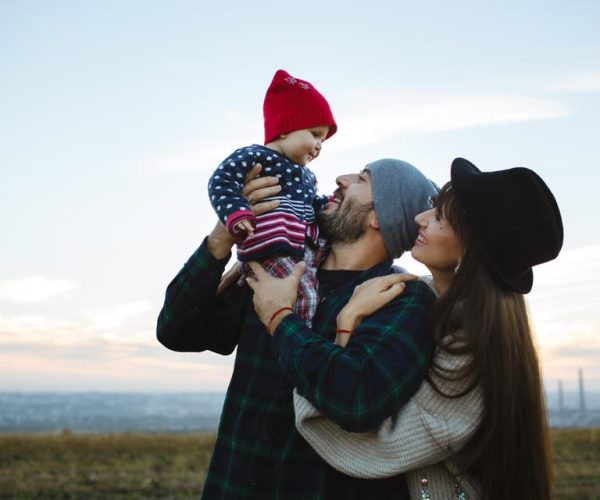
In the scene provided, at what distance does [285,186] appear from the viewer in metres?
4.09

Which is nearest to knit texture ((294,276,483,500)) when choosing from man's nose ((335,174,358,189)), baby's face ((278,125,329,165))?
man's nose ((335,174,358,189))

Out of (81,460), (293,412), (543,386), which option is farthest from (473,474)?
(81,460)

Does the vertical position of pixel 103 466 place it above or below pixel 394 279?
below

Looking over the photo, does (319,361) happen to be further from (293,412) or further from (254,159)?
(254,159)

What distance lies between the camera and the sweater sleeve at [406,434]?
324 cm

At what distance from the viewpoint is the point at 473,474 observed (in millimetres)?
3455

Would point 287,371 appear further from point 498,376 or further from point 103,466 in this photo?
point 103,466

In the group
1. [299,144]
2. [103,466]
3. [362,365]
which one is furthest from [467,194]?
[103,466]

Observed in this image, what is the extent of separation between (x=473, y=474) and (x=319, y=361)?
919mm

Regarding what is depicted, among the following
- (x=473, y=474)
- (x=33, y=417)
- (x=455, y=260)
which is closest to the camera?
(x=473, y=474)

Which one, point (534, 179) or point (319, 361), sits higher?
point (534, 179)

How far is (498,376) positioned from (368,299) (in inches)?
25.7

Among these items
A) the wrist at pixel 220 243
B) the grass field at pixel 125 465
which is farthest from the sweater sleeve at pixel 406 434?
the grass field at pixel 125 465

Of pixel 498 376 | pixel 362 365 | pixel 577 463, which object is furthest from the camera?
pixel 577 463
